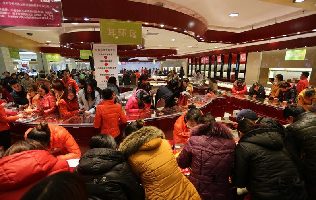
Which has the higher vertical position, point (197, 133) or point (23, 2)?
point (23, 2)

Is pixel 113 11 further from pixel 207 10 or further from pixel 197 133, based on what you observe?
pixel 197 133

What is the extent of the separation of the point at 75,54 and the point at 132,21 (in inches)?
581

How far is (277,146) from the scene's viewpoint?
2061mm

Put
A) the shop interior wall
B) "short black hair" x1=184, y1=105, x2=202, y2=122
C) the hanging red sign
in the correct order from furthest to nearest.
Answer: the hanging red sign
the shop interior wall
"short black hair" x1=184, y1=105, x2=202, y2=122

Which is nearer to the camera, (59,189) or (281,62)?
(59,189)

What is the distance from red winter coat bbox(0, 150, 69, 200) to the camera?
149 centimetres

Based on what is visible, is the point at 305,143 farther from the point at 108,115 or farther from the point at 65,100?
the point at 65,100

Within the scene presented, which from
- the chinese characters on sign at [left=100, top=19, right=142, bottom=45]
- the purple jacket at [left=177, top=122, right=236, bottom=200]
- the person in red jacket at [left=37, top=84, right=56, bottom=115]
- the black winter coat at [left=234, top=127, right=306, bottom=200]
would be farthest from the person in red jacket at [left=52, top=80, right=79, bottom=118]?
the black winter coat at [left=234, top=127, right=306, bottom=200]

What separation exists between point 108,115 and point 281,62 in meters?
9.25

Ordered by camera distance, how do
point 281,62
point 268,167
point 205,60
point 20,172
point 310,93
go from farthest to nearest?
point 205,60
point 281,62
point 310,93
point 268,167
point 20,172

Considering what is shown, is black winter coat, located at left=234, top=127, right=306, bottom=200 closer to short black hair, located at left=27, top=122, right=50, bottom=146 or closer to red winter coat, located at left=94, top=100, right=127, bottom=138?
short black hair, located at left=27, top=122, right=50, bottom=146

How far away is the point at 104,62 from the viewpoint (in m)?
7.19

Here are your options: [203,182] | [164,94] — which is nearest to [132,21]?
[164,94]

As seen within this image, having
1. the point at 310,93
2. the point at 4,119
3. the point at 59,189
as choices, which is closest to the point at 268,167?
the point at 59,189
